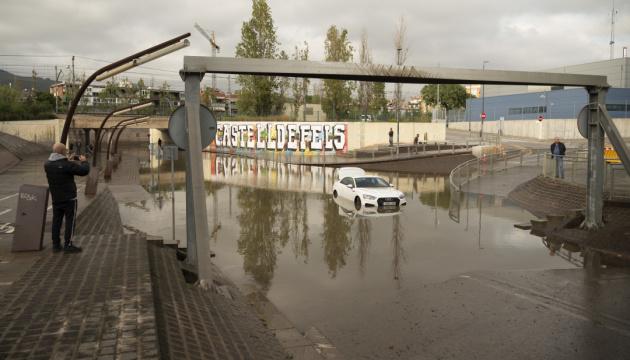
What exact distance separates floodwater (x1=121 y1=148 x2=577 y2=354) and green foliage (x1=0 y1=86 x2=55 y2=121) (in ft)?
128

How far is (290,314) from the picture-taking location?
27.0 feet

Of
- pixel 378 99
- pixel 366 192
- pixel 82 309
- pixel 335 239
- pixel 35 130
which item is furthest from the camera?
pixel 378 99

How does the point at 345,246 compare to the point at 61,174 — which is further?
the point at 345,246


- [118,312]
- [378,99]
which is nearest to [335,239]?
[118,312]

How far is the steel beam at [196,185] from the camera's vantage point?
7.84 m

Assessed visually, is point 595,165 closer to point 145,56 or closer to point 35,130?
point 145,56

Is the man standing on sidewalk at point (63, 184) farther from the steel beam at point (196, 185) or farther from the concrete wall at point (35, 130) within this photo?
the concrete wall at point (35, 130)

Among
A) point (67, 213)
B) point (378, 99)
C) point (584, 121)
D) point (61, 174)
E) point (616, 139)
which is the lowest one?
point (67, 213)

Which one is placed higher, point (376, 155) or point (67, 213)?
point (67, 213)

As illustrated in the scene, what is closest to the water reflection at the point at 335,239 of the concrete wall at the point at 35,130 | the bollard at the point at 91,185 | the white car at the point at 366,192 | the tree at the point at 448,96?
the white car at the point at 366,192

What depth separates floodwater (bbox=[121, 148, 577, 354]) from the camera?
902 cm

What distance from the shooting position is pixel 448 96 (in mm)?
93812

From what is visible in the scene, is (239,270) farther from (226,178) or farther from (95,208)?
(226,178)

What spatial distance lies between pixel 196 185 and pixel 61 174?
2.08 metres
